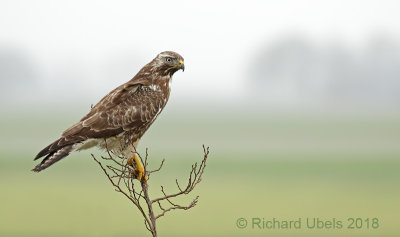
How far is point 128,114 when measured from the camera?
8.10 meters

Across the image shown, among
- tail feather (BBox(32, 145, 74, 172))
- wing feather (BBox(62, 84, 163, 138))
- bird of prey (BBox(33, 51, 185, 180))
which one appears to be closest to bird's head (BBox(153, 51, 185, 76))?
bird of prey (BBox(33, 51, 185, 180))

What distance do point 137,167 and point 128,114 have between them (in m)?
0.77

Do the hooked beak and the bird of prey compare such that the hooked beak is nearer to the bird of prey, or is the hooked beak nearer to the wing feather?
the bird of prey

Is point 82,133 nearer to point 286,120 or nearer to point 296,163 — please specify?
point 296,163

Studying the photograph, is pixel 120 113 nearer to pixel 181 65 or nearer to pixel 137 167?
pixel 137 167

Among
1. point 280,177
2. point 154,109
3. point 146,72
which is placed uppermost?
point 146,72

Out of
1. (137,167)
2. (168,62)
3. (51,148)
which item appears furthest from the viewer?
(137,167)

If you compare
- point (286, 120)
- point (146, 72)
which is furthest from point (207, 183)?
point (286, 120)

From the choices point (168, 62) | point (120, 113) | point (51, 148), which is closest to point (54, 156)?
point (51, 148)

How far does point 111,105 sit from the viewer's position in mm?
8148

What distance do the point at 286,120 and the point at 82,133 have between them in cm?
15251

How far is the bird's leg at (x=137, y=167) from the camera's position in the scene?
8.17m

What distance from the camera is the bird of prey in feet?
25.6

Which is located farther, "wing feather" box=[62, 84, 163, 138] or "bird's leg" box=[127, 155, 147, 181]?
"bird's leg" box=[127, 155, 147, 181]
